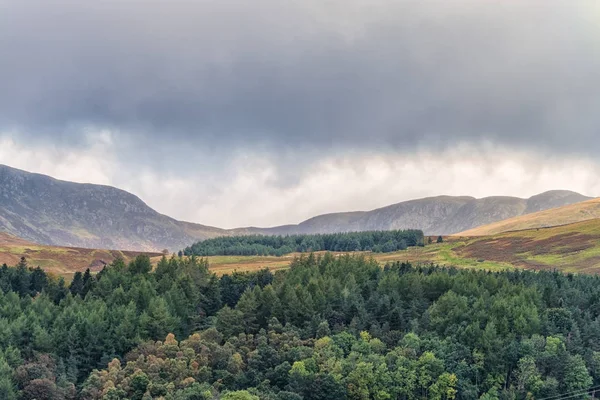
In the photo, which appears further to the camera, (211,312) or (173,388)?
(211,312)

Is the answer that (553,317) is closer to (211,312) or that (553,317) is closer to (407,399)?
(407,399)

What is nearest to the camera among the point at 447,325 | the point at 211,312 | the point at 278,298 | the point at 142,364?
the point at 142,364

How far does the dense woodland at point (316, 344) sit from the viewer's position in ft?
422

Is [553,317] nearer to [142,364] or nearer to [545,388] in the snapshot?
[545,388]

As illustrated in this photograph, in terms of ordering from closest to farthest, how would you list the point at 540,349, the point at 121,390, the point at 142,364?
1. the point at 121,390
2. the point at 142,364
3. the point at 540,349

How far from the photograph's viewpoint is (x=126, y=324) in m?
158

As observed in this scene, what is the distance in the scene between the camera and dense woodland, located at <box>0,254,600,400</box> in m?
128

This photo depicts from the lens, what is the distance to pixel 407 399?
135750 millimetres

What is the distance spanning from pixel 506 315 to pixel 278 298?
212 feet

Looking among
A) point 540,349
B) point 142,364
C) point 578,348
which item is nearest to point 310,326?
point 142,364

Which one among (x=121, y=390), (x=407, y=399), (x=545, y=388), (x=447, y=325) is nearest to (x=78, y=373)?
(x=121, y=390)

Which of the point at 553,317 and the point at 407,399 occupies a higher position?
the point at 553,317

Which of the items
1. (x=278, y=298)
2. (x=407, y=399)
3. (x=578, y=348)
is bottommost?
(x=407, y=399)

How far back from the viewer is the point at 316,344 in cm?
14312
